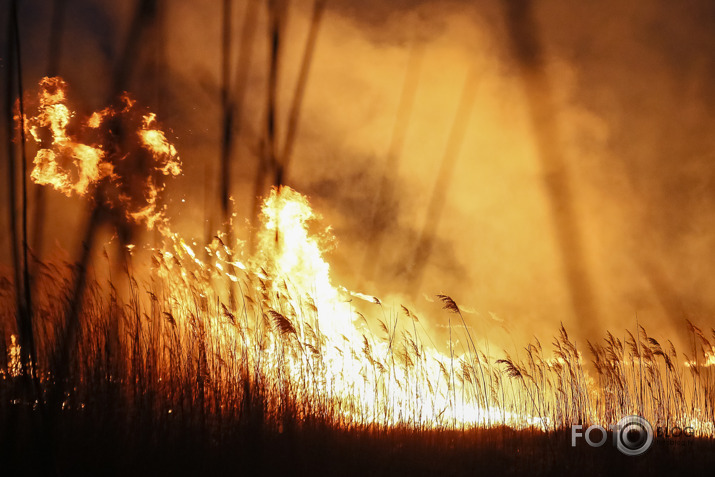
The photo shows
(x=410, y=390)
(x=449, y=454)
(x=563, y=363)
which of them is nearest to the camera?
(x=449, y=454)

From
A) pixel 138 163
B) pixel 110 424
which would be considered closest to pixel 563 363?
pixel 110 424

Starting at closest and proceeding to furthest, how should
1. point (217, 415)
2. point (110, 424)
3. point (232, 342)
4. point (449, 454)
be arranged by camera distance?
1. point (110, 424)
2. point (217, 415)
3. point (449, 454)
4. point (232, 342)

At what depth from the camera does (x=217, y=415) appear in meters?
4.54

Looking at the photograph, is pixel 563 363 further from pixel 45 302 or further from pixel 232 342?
pixel 45 302

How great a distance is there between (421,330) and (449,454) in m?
2.28
